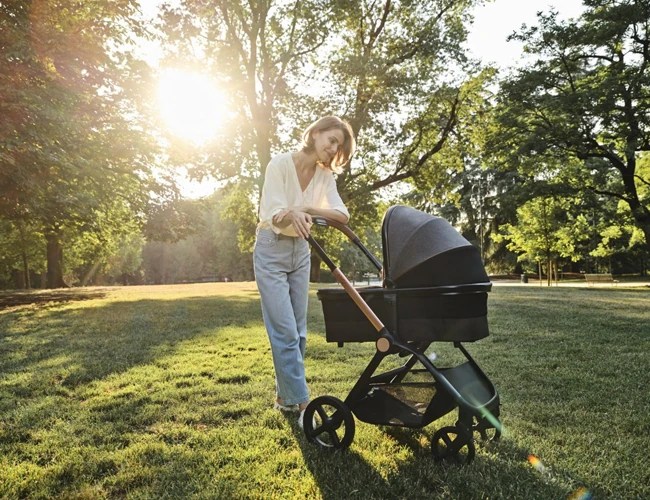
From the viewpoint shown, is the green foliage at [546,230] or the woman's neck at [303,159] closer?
the woman's neck at [303,159]

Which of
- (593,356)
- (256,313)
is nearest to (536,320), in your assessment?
(593,356)

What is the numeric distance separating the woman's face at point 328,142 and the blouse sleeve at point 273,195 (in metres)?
0.29

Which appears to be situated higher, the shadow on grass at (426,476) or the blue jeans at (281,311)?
the blue jeans at (281,311)

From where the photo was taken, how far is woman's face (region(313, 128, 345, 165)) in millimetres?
3105

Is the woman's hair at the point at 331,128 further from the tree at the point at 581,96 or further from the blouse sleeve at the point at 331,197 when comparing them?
the tree at the point at 581,96

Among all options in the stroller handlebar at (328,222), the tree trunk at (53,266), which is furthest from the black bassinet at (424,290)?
the tree trunk at (53,266)

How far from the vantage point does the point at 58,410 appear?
11.6ft

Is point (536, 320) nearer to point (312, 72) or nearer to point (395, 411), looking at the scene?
point (395, 411)

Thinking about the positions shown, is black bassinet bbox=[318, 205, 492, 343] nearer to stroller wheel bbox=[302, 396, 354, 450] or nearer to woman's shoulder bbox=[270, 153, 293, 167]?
stroller wheel bbox=[302, 396, 354, 450]

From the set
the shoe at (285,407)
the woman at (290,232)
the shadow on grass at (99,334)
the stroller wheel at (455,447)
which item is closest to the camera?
the stroller wheel at (455,447)

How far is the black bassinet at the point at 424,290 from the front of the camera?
8.18ft

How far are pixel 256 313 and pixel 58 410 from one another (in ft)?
23.6

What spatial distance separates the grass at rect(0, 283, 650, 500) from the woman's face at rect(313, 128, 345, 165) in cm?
179

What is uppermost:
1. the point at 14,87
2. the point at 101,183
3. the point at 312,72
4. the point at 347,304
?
the point at 312,72
